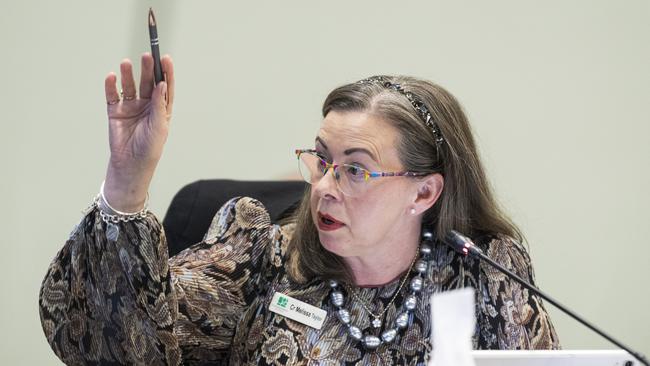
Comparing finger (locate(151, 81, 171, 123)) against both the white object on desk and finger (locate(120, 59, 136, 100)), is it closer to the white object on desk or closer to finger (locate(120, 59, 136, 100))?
finger (locate(120, 59, 136, 100))

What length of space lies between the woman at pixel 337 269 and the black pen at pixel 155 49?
0.27 meters

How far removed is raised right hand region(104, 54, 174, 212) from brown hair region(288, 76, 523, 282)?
47 cm

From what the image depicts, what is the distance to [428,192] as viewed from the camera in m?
1.93

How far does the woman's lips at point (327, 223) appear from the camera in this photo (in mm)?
1798

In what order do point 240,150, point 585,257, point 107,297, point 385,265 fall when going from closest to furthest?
point 107,297 < point 385,265 < point 240,150 < point 585,257

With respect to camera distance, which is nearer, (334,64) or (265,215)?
(265,215)

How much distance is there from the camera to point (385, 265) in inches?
75.9

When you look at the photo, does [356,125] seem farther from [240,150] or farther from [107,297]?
[240,150]

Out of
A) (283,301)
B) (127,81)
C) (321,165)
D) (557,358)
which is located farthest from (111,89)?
(557,358)

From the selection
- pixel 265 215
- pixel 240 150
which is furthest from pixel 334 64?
pixel 265 215

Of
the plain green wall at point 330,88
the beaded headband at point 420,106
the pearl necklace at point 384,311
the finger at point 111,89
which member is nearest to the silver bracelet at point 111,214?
the finger at point 111,89

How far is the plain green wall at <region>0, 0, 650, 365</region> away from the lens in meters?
2.82

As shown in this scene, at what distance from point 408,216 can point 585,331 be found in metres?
1.94

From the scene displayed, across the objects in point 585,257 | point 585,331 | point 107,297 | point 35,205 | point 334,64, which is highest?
point 334,64
